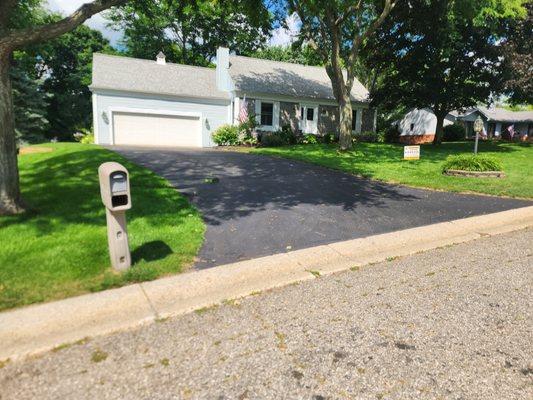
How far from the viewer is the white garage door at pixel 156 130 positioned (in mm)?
21938

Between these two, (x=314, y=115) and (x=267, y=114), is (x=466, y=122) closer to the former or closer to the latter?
(x=314, y=115)

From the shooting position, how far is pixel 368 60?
2433 centimetres

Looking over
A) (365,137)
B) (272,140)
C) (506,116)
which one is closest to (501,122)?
(506,116)

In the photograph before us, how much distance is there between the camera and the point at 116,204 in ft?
13.3

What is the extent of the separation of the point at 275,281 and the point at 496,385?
7.64 feet

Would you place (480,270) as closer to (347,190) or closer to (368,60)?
(347,190)

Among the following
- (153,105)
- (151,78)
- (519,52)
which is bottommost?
(153,105)

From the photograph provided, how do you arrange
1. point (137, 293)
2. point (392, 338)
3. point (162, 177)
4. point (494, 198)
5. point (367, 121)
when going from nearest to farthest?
point (392, 338) → point (137, 293) → point (494, 198) → point (162, 177) → point (367, 121)

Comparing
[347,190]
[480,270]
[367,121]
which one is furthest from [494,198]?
[367,121]

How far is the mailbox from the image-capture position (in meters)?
3.98

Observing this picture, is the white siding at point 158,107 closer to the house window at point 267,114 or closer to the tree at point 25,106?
the house window at point 267,114

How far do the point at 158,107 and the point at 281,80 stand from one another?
9170 millimetres

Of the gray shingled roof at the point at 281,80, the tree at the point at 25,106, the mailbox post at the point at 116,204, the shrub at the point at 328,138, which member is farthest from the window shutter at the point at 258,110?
the mailbox post at the point at 116,204

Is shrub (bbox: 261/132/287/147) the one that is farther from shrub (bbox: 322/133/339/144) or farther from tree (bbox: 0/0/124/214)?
tree (bbox: 0/0/124/214)
